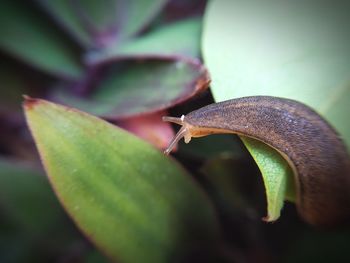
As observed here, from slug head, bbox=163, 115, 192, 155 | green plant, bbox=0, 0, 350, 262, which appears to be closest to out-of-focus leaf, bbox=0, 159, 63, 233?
green plant, bbox=0, 0, 350, 262

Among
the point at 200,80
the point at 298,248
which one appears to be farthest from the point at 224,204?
the point at 200,80

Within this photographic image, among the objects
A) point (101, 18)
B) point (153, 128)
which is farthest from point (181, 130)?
point (101, 18)

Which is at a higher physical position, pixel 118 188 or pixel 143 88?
pixel 143 88

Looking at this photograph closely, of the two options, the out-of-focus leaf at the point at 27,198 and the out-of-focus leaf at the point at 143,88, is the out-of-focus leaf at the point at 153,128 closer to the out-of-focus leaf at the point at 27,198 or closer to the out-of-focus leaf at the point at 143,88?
the out-of-focus leaf at the point at 143,88

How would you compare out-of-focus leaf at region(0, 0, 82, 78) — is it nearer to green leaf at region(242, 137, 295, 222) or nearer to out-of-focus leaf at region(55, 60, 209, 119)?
out-of-focus leaf at region(55, 60, 209, 119)

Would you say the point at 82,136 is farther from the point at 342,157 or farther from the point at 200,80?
the point at 342,157

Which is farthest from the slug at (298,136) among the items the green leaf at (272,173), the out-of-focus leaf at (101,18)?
the out-of-focus leaf at (101,18)

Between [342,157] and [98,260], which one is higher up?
[342,157]

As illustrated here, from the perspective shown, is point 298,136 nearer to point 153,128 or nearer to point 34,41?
point 153,128
